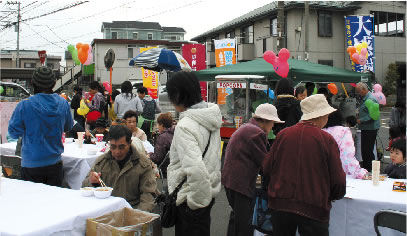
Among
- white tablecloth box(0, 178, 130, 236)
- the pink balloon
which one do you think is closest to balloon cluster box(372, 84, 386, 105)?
the pink balloon

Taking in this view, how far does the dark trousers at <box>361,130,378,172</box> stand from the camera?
7.09 m

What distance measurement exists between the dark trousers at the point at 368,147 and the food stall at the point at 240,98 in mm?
2658

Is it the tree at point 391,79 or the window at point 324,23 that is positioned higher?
the window at point 324,23

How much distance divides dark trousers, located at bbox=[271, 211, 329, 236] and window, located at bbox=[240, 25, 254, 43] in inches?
1013

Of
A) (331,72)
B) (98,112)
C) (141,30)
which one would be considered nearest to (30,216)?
(98,112)

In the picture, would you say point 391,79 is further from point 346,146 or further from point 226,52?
point 346,146

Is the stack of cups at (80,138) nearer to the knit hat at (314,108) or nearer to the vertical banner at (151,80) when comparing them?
the knit hat at (314,108)

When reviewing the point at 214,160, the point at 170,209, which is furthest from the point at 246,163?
the point at 170,209

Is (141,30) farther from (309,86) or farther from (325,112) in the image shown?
(325,112)

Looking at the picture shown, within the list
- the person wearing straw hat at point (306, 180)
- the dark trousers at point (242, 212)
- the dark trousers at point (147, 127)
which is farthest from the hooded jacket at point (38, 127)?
the dark trousers at point (147, 127)

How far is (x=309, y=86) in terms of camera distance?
→ 7617 mm

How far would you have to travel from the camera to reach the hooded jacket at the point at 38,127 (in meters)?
3.48

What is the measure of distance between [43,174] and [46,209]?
1173 millimetres

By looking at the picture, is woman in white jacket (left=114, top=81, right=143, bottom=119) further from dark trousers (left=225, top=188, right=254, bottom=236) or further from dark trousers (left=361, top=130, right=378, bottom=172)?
dark trousers (left=225, top=188, right=254, bottom=236)
